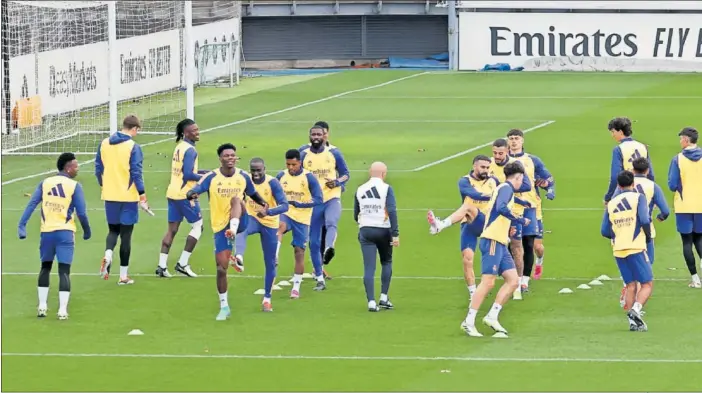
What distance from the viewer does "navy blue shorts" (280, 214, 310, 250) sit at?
20016 mm

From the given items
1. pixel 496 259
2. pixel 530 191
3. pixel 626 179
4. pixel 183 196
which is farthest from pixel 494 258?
pixel 183 196

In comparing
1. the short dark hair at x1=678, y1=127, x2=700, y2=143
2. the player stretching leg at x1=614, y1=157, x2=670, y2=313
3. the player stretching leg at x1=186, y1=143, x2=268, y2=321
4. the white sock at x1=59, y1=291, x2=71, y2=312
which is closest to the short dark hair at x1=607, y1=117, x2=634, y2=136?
the short dark hair at x1=678, y1=127, x2=700, y2=143

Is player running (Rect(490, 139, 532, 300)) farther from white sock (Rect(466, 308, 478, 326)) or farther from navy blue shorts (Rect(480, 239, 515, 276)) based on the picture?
white sock (Rect(466, 308, 478, 326))

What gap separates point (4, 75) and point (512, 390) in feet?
79.7

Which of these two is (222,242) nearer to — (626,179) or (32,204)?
(32,204)

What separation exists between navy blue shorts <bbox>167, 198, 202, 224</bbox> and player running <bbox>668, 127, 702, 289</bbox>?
6593 millimetres

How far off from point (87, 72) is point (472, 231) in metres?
24.5

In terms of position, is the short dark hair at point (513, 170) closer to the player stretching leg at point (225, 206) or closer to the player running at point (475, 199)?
the player running at point (475, 199)

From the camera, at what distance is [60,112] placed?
38906 millimetres

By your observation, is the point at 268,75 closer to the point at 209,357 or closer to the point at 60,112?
the point at 60,112

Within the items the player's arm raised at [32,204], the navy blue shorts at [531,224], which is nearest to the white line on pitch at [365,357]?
the player's arm raised at [32,204]

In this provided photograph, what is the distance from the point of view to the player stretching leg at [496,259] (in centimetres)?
1734

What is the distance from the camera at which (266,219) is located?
1909cm

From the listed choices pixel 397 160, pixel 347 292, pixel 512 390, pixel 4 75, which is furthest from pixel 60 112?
pixel 512 390
